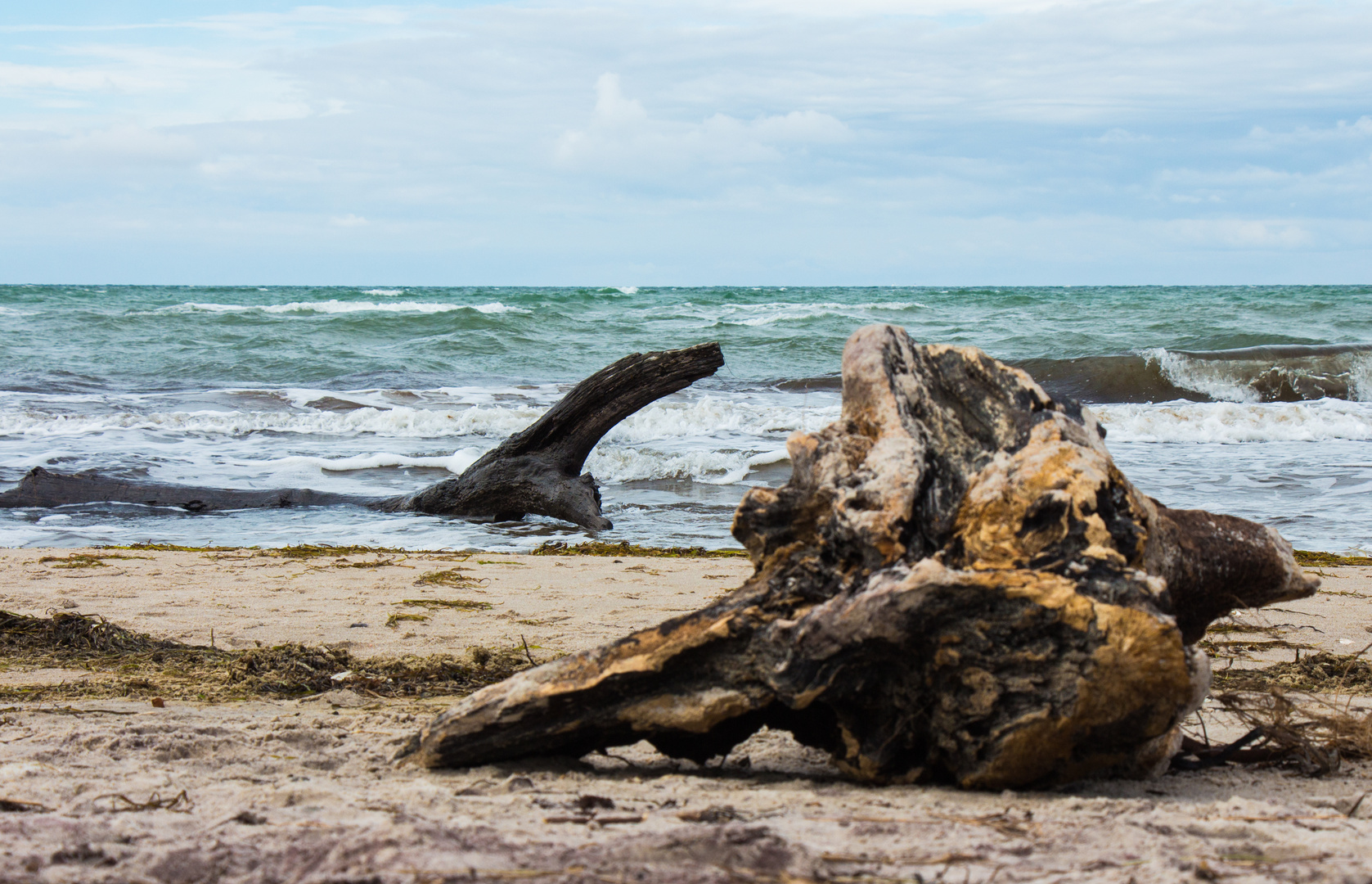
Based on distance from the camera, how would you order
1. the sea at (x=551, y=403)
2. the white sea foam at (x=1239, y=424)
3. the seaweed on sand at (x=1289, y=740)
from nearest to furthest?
the seaweed on sand at (x=1289, y=740) → the sea at (x=551, y=403) → the white sea foam at (x=1239, y=424)

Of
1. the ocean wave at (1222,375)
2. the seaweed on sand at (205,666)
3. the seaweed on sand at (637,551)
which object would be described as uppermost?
the ocean wave at (1222,375)

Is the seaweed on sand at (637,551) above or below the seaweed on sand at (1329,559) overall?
below

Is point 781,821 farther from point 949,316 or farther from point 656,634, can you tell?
point 949,316

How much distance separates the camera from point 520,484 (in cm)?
725

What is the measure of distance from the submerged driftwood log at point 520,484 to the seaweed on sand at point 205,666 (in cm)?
347

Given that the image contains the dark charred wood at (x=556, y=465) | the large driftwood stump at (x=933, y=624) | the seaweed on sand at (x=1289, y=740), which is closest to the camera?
the large driftwood stump at (x=933, y=624)

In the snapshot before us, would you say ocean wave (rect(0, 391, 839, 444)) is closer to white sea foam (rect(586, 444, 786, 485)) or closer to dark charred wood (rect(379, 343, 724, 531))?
white sea foam (rect(586, 444, 786, 485))

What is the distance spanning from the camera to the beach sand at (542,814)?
1593 millimetres

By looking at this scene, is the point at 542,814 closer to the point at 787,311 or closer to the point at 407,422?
the point at 407,422

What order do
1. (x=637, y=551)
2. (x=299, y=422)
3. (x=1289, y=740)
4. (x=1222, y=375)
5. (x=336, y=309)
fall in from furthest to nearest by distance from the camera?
1. (x=336, y=309)
2. (x=1222, y=375)
3. (x=299, y=422)
4. (x=637, y=551)
5. (x=1289, y=740)

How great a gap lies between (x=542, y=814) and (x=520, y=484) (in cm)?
545

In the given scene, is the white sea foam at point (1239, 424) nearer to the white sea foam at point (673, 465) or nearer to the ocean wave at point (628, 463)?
the white sea foam at point (673, 465)

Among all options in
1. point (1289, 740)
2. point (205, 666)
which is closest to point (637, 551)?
point (205, 666)

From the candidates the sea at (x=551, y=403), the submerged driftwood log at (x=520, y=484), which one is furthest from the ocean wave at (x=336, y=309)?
the submerged driftwood log at (x=520, y=484)
